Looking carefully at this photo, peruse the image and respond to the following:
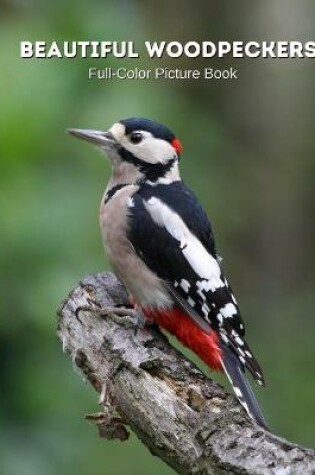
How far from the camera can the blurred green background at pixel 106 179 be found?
4398 millimetres

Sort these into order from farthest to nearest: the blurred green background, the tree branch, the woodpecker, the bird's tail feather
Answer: the blurred green background, the woodpecker, the bird's tail feather, the tree branch

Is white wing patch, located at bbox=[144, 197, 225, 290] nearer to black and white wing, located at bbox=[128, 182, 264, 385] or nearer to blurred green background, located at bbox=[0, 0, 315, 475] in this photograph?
black and white wing, located at bbox=[128, 182, 264, 385]

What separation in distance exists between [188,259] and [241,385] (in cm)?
45

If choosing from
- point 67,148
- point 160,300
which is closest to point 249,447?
point 160,300

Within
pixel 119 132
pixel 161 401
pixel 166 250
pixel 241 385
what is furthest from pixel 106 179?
pixel 161 401

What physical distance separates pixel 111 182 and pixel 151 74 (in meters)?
3.07

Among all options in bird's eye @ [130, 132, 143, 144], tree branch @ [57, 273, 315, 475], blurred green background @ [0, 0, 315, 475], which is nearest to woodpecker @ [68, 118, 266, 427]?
bird's eye @ [130, 132, 143, 144]

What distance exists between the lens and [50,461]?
4.37 meters

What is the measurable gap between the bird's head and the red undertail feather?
0.45 metres

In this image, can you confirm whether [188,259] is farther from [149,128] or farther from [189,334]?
[149,128]

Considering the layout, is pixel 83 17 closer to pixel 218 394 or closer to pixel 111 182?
pixel 111 182

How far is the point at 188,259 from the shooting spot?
3.60 m

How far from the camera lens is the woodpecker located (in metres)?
3.56

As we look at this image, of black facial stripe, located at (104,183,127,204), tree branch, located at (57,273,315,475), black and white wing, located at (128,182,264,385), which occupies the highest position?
black facial stripe, located at (104,183,127,204)
